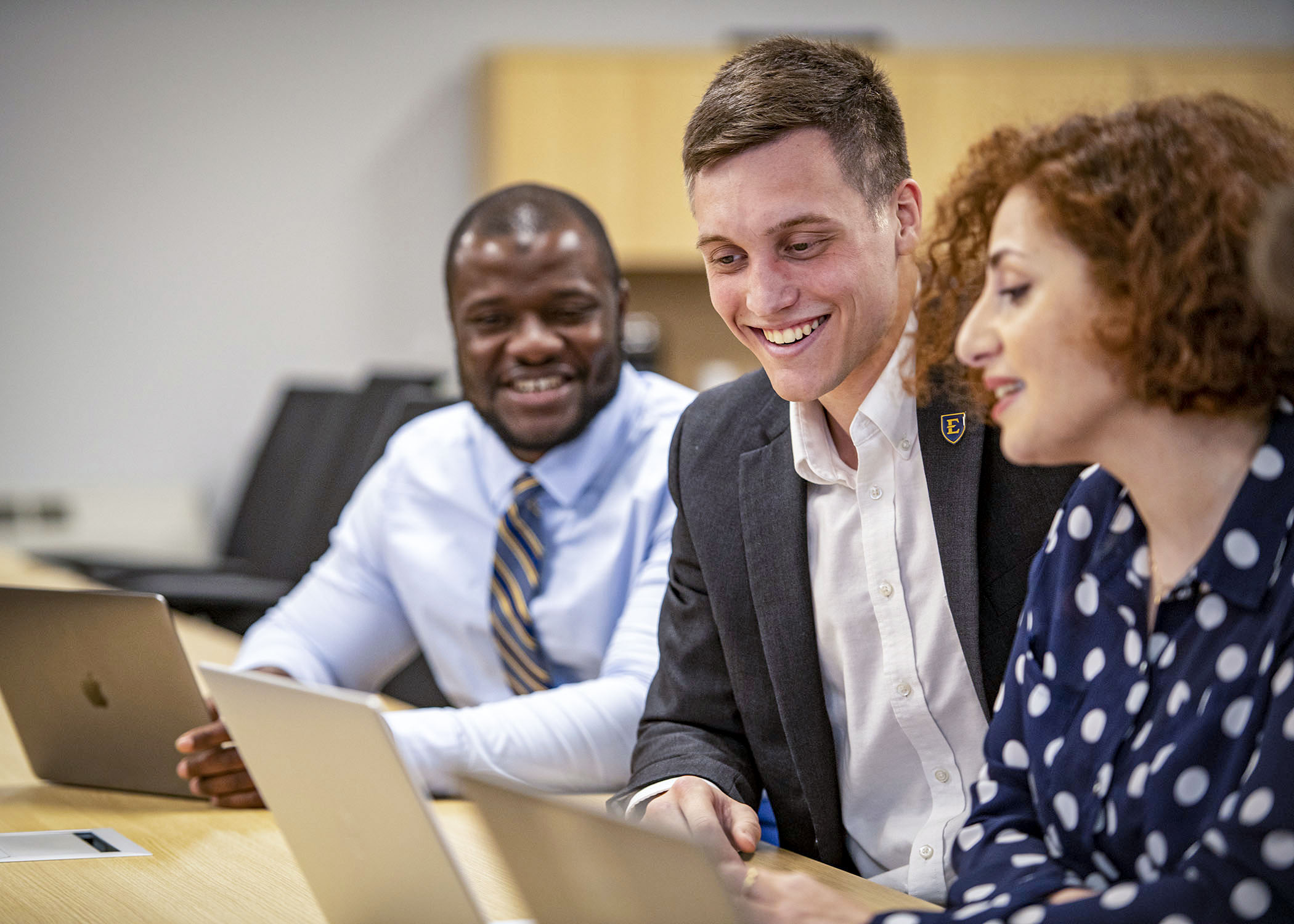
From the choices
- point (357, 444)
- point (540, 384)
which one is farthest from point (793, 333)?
point (357, 444)

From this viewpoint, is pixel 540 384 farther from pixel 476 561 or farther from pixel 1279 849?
pixel 1279 849

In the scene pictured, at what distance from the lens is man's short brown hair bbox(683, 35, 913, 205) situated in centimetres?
122

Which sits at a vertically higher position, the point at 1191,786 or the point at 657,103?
the point at 657,103

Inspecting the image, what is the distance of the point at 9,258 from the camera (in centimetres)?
514

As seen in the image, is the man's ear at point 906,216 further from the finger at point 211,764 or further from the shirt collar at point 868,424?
the finger at point 211,764

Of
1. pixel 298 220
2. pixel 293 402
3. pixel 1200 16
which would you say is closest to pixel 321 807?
pixel 293 402

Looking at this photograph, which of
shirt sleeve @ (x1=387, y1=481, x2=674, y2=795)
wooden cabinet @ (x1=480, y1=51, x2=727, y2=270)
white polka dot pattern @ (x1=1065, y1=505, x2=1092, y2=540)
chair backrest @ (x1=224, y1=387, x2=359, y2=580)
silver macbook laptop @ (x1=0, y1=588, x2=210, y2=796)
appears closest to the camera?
white polka dot pattern @ (x1=1065, y1=505, x2=1092, y2=540)

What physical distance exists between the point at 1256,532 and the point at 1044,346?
19 centimetres

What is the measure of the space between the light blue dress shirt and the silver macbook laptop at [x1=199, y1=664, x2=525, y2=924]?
62cm

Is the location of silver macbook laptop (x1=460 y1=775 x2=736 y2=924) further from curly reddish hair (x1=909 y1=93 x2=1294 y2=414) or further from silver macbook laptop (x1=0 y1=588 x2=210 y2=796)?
silver macbook laptop (x1=0 y1=588 x2=210 y2=796)

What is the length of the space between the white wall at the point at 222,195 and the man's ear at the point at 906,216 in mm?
4377

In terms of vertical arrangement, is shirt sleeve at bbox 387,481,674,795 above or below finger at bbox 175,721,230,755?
below

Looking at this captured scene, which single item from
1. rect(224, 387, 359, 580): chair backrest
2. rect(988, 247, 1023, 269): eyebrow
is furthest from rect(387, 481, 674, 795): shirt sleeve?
rect(224, 387, 359, 580): chair backrest

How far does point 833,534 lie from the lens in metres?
1.32
